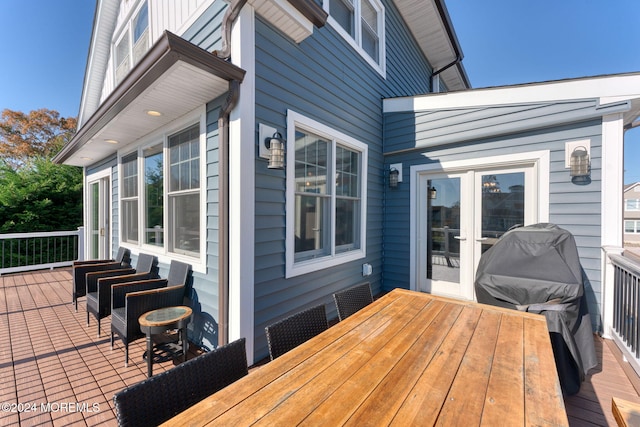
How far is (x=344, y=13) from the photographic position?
404cm

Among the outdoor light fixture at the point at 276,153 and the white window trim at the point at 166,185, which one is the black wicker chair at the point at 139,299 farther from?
the outdoor light fixture at the point at 276,153

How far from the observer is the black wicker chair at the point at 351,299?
2.06 m

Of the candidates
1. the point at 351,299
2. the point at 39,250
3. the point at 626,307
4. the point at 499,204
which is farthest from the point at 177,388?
Answer: the point at 39,250

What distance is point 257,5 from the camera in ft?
7.93

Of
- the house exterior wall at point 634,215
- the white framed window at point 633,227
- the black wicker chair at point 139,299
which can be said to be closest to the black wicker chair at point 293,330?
the black wicker chair at point 139,299

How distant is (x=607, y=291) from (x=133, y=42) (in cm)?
765

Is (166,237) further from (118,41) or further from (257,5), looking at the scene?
(118,41)

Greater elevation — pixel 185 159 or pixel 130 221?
pixel 185 159

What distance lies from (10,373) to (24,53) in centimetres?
1550

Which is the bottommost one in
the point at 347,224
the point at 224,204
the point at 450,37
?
the point at 347,224

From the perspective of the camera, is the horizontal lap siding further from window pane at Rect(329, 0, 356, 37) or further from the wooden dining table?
the wooden dining table

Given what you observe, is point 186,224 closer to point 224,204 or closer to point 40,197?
point 224,204

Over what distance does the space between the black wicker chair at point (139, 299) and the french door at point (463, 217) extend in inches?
137

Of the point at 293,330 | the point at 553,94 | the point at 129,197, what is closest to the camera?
the point at 293,330
